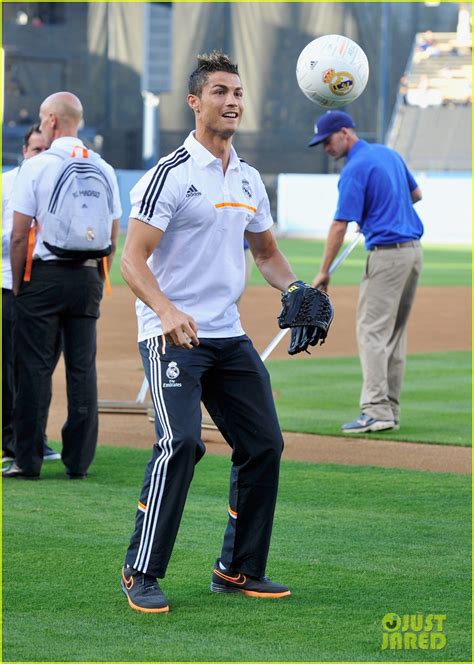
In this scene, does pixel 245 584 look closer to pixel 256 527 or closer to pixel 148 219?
pixel 256 527

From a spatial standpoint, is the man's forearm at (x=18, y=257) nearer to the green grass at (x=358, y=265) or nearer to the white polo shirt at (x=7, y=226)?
the white polo shirt at (x=7, y=226)

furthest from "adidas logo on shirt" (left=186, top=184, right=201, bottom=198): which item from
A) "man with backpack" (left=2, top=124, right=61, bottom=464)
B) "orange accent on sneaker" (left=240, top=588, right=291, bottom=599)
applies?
"man with backpack" (left=2, top=124, right=61, bottom=464)

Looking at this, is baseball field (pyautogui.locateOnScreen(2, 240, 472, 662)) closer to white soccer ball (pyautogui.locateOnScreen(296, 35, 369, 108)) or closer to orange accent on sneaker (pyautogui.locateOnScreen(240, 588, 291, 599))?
orange accent on sneaker (pyautogui.locateOnScreen(240, 588, 291, 599))

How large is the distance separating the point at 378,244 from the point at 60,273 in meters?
2.86

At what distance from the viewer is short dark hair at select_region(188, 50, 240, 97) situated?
191 inches

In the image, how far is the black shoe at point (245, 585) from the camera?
4.96 metres

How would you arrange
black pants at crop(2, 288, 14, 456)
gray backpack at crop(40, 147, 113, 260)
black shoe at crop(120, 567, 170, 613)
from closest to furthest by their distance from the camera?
black shoe at crop(120, 567, 170, 613), gray backpack at crop(40, 147, 113, 260), black pants at crop(2, 288, 14, 456)

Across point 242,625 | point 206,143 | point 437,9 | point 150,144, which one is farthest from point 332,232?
point 437,9

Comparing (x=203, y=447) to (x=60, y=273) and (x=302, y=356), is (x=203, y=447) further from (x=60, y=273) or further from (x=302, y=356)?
(x=302, y=356)

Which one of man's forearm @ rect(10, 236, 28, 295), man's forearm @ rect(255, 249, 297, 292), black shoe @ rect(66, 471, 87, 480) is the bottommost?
black shoe @ rect(66, 471, 87, 480)

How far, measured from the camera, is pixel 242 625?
15.0 ft

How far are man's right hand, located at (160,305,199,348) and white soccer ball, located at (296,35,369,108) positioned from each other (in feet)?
7.20

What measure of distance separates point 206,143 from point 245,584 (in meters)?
1.84

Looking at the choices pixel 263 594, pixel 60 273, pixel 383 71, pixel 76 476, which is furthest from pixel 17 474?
pixel 383 71
